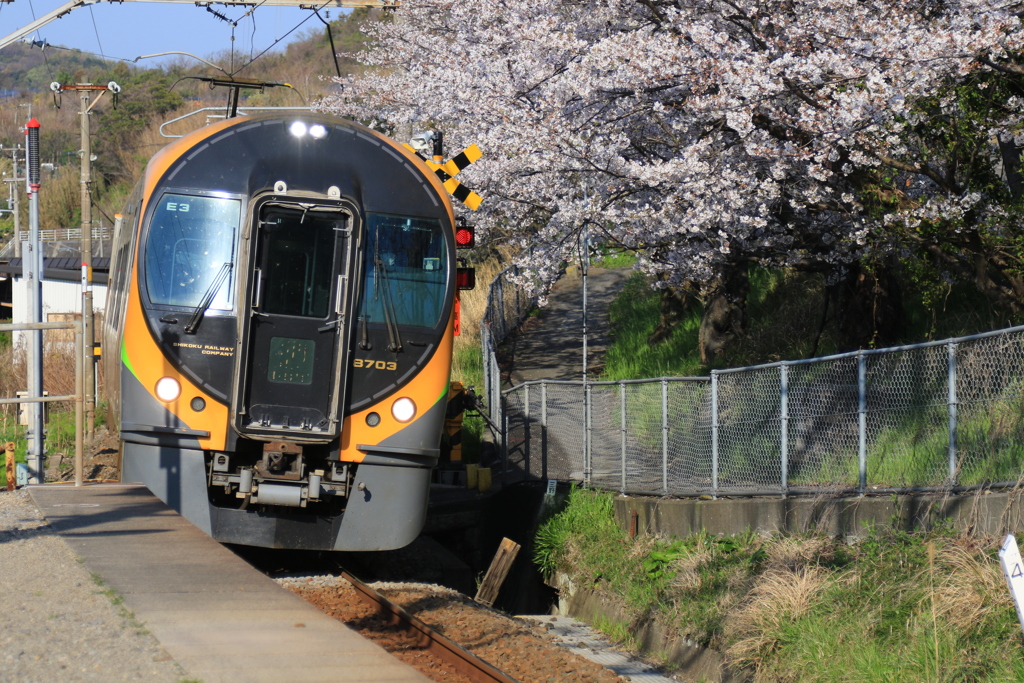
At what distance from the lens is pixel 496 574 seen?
11469 millimetres

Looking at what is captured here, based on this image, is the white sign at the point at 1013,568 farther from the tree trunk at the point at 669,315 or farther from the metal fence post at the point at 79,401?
the tree trunk at the point at 669,315

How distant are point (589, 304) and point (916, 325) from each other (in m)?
13.1

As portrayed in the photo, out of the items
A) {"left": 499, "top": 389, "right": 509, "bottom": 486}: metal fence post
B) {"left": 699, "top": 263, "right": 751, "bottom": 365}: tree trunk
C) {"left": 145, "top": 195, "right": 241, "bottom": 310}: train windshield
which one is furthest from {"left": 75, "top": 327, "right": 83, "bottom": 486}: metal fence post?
{"left": 699, "top": 263, "right": 751, "bottom": 365}: tree trunk

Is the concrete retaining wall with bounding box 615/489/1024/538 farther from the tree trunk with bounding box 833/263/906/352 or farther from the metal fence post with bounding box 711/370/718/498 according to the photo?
the tree trunk with bounding box 833/263/906/352

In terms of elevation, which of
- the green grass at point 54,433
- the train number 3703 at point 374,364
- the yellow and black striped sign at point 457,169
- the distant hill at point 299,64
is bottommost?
the green grass at point 54,433

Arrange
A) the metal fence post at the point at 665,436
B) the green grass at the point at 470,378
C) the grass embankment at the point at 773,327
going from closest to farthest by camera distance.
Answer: the metal fence post at the point at 665,436 < the grass embankment at the point at 773,327 < the green grass at the point at 470,378

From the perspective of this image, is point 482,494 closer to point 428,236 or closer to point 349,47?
point 428,236

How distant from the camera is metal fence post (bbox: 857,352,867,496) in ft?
29.1

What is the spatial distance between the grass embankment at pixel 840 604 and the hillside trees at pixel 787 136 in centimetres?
336

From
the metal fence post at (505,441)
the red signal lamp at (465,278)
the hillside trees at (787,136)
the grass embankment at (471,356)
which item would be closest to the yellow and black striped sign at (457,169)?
the red signal lamp at (465,278)

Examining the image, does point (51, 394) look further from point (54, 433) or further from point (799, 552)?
point (799, 552)

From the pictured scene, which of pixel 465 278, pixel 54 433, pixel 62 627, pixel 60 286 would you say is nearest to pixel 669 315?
pixel 465 278

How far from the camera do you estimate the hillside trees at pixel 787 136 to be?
962 cm

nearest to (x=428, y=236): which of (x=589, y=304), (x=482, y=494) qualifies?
(x=482, y=494)
